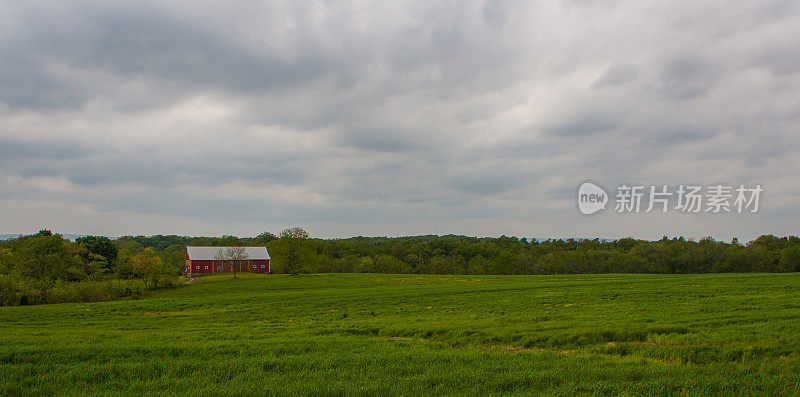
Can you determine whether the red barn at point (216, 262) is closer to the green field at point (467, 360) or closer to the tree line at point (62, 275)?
the tree line at point (62, 275)

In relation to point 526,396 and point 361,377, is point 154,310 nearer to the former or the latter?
point 361,377

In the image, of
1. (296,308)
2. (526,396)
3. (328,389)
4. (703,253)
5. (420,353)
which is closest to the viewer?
(526,396)

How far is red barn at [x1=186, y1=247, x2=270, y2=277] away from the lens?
101m

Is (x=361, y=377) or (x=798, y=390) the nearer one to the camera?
(x=798, y=390)

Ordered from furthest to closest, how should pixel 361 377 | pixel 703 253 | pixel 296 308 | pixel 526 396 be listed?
pixel 703 253 < pixel 296 308 < pixel 361 377 < pixel 526 396

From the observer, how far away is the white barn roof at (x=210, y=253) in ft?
334

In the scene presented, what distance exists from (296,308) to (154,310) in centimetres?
1247

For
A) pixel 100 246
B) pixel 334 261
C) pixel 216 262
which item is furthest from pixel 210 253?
pixel 334 261

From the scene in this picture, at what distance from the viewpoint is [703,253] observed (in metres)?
116

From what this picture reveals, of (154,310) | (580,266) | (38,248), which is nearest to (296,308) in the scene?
(154,310)

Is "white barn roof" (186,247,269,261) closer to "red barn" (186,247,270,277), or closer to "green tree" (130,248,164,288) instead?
"red barn" (186,247,270,277)

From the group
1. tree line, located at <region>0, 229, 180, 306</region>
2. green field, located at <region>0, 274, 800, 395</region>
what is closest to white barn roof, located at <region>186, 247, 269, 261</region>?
tree line, located at <region>0, 229, 180, 306</region>

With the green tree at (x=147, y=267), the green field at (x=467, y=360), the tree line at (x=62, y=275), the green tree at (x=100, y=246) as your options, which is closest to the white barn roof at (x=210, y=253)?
the green tree at (x=100, y=246)

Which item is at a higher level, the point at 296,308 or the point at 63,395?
the point at 63,395
